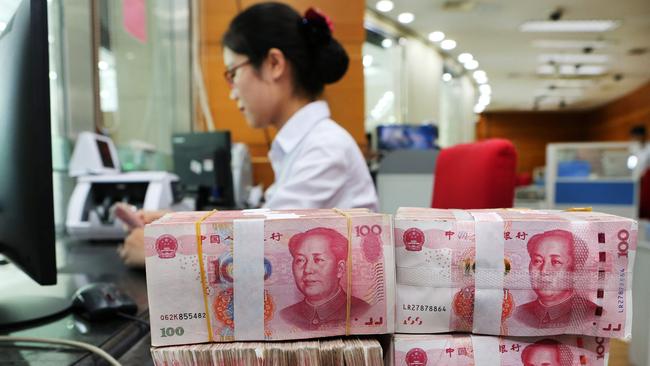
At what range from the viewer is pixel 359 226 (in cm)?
45

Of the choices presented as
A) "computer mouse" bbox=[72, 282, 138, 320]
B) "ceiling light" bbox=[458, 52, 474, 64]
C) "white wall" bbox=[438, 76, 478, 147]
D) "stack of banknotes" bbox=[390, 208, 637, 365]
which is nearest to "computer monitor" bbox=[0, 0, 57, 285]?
"computer mouse" bbox=[72, 282, 138, 320]

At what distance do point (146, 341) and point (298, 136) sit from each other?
0.75 m

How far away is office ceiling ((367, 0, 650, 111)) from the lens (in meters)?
5.25

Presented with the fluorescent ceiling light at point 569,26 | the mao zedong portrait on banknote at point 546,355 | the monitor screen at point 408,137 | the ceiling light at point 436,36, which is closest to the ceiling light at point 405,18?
the ceiling light at point 436,36

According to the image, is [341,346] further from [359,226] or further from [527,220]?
[527,220]

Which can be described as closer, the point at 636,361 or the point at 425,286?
the point at 425,286

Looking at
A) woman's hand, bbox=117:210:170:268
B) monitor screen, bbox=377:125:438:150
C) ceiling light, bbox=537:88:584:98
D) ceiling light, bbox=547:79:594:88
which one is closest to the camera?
woman's hand, bbox=117:210:170:268

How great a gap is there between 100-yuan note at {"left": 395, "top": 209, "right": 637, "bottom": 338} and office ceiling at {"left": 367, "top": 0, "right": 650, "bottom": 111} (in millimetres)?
5337

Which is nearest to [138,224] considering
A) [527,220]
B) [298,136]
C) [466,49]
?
[298,136]

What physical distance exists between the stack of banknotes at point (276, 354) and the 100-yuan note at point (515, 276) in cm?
5

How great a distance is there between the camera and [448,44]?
22.8 ft

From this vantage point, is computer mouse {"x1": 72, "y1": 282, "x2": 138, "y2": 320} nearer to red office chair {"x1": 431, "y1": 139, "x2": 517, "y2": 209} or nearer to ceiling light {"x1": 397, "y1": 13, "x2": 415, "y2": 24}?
red office chair {"x1": 431, "y1": 139, "x2": 517, "y2": 209}

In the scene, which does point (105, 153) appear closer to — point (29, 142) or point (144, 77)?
point (144, 77)

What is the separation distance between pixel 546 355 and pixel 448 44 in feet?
23.5
